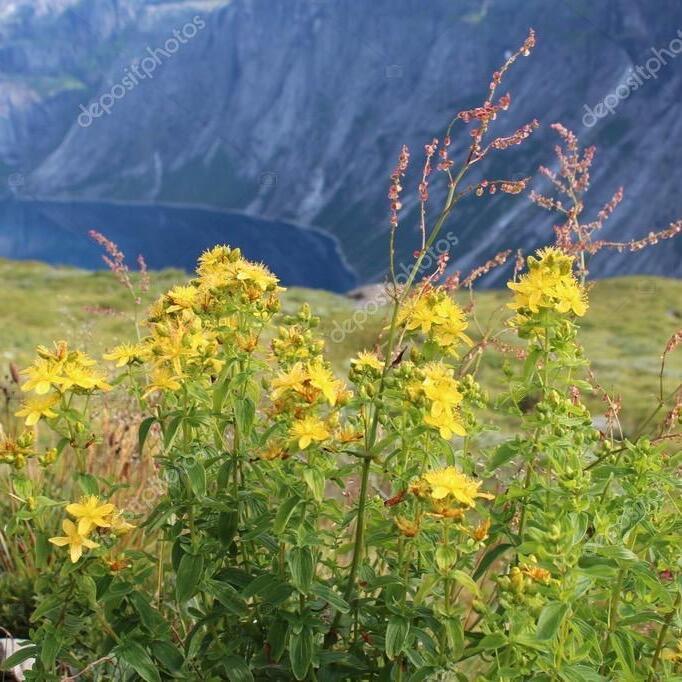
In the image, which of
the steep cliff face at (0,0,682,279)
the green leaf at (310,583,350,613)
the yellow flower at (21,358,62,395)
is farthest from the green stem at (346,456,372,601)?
the steep cliff face at (0,0,682,279)

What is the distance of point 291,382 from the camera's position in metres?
2.15

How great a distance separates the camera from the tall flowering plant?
7.10 feet

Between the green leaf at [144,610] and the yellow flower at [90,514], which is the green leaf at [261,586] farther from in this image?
the yellow flower at [90,514]

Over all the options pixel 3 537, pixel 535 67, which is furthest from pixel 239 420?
pixel 535 67

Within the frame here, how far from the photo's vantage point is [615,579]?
244 centimetres

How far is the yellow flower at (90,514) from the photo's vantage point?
88.2 inches

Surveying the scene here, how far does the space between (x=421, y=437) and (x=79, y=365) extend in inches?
37.5

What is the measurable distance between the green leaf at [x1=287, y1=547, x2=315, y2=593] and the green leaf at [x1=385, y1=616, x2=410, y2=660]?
0.77ft

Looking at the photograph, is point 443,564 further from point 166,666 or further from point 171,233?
point 171,233

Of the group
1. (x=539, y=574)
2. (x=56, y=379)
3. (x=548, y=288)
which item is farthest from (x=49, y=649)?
(x=548, y=288)

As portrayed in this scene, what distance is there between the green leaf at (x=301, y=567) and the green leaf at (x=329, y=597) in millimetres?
76

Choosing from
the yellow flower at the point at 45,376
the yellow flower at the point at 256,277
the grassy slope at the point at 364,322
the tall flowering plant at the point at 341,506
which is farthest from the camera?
the grassy slope at the point at 364,322

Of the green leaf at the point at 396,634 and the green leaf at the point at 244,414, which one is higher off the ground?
the green leaf at the point at 244,414

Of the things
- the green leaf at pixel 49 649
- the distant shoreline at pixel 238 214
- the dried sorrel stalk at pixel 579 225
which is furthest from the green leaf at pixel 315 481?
the distant shoreline at pixel 238 214
